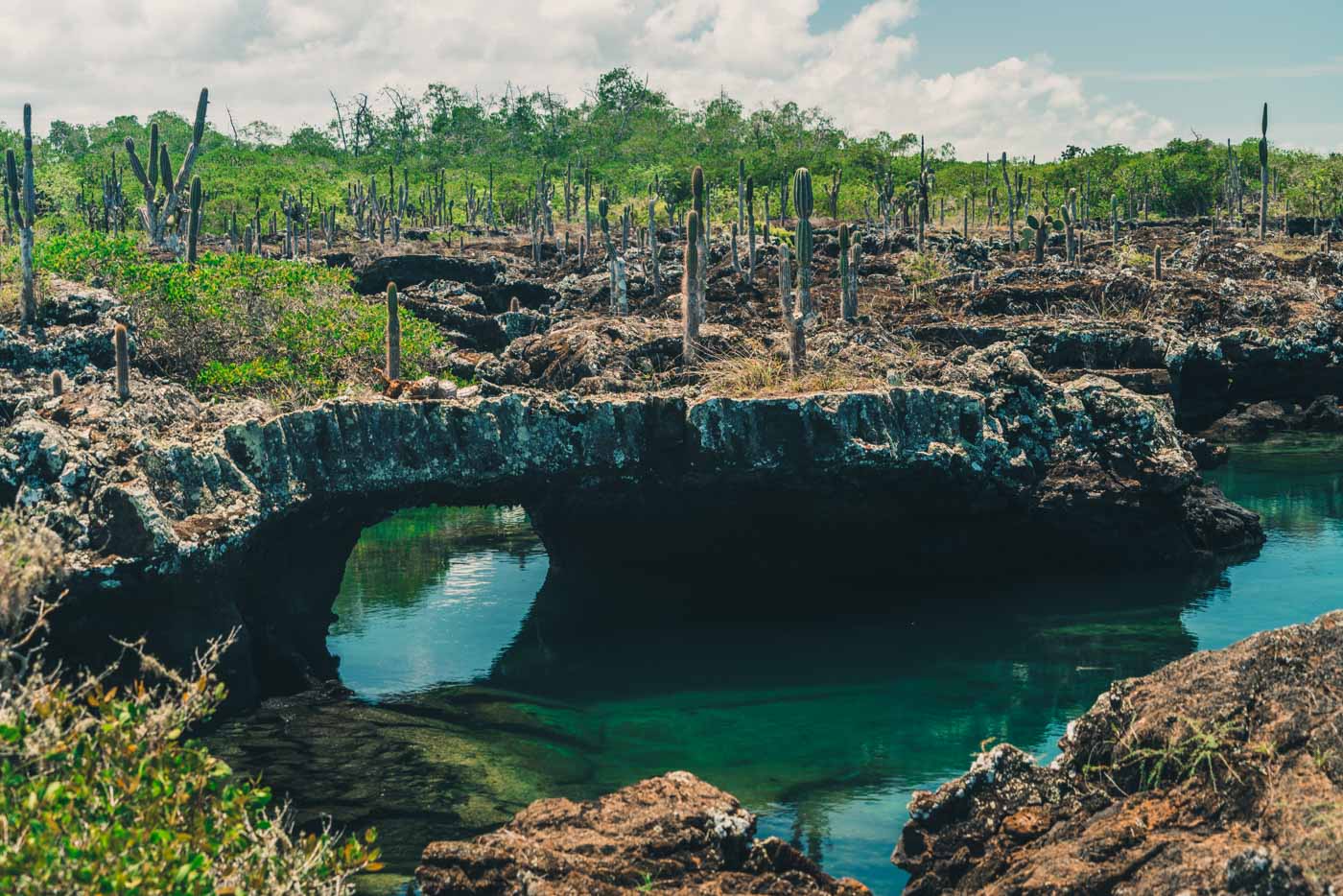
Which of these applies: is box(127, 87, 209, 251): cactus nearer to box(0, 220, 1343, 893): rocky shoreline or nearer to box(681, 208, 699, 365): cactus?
box(0, 220, 1343, 893): rocky shoreline

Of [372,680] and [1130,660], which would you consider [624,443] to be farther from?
[1130,660]

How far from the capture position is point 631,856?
29.1 feet

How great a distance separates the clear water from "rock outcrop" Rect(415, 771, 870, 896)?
2.08 meters

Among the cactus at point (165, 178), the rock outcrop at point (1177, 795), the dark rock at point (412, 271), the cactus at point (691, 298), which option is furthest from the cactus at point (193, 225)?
the rock outcrop at point (1177, 795)

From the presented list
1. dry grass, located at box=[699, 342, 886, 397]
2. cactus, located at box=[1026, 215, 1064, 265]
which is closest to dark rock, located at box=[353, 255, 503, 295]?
cactus, located at box=[1026, 215, 1064, 265]

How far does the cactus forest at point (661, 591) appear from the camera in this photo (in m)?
8.16

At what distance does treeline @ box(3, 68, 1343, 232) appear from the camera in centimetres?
6606

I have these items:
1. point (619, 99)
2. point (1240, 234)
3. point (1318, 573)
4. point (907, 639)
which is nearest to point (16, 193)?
point (907, 639)

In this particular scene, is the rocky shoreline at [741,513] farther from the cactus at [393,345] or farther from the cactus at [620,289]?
the cactus at [620,289]

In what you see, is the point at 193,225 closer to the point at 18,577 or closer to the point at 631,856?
the point at 18,577

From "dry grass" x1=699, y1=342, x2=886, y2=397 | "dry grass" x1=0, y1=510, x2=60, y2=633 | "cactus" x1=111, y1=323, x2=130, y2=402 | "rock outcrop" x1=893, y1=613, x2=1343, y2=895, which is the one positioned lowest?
"rock outcrop" x1=893, y1=613, x2=1343, y2=895

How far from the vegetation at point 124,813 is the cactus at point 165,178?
25077mm

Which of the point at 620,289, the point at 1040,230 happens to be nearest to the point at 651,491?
the point at 620,289

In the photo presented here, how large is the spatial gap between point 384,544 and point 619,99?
245 ft
